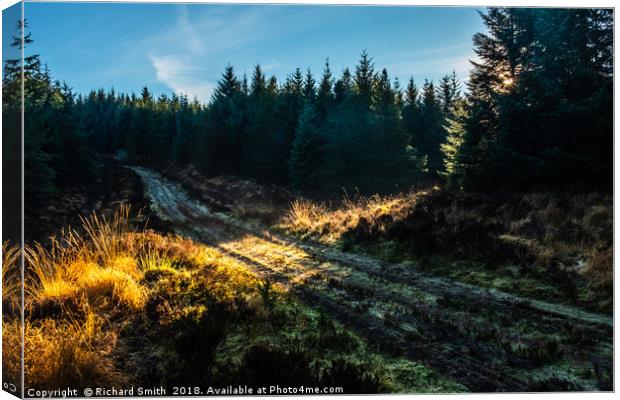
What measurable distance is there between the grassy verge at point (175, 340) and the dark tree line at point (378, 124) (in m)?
1.44

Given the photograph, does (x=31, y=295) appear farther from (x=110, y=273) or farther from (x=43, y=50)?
(x=43, y=50)

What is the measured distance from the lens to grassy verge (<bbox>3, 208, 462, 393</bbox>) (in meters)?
3.59

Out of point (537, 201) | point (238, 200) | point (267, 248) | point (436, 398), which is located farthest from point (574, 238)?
point (238, 200)

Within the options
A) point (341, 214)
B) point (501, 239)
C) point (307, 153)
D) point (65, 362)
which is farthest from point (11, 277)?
point (307, 153)

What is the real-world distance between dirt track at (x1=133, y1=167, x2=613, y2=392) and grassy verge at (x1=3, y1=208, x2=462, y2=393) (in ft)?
1.14

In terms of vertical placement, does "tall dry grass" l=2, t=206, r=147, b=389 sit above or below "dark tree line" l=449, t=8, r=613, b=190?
below

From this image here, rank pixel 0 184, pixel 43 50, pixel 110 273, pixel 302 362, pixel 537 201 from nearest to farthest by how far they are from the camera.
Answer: pixel 302 362 < pixel 0 184 < pixel 43 50 < pixel 110 273 < pixel 537 201

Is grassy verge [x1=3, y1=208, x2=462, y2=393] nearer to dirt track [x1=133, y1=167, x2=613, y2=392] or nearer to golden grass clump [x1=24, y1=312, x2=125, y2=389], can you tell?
golden grass clump [x1=24, y1=312, x2=125, y2=389]

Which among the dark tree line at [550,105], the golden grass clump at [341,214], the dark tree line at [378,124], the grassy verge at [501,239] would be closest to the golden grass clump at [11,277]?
the dark tree line at [378,124]

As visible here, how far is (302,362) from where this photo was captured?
12.3 feet

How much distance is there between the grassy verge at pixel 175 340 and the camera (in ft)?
11.8

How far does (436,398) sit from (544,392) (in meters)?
1.02

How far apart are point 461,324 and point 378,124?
1265 centimetres

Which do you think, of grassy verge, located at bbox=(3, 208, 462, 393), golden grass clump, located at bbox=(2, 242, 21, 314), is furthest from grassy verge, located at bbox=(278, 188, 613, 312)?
golden grass clump, located at bbox=(2, 242, 21, 314)
